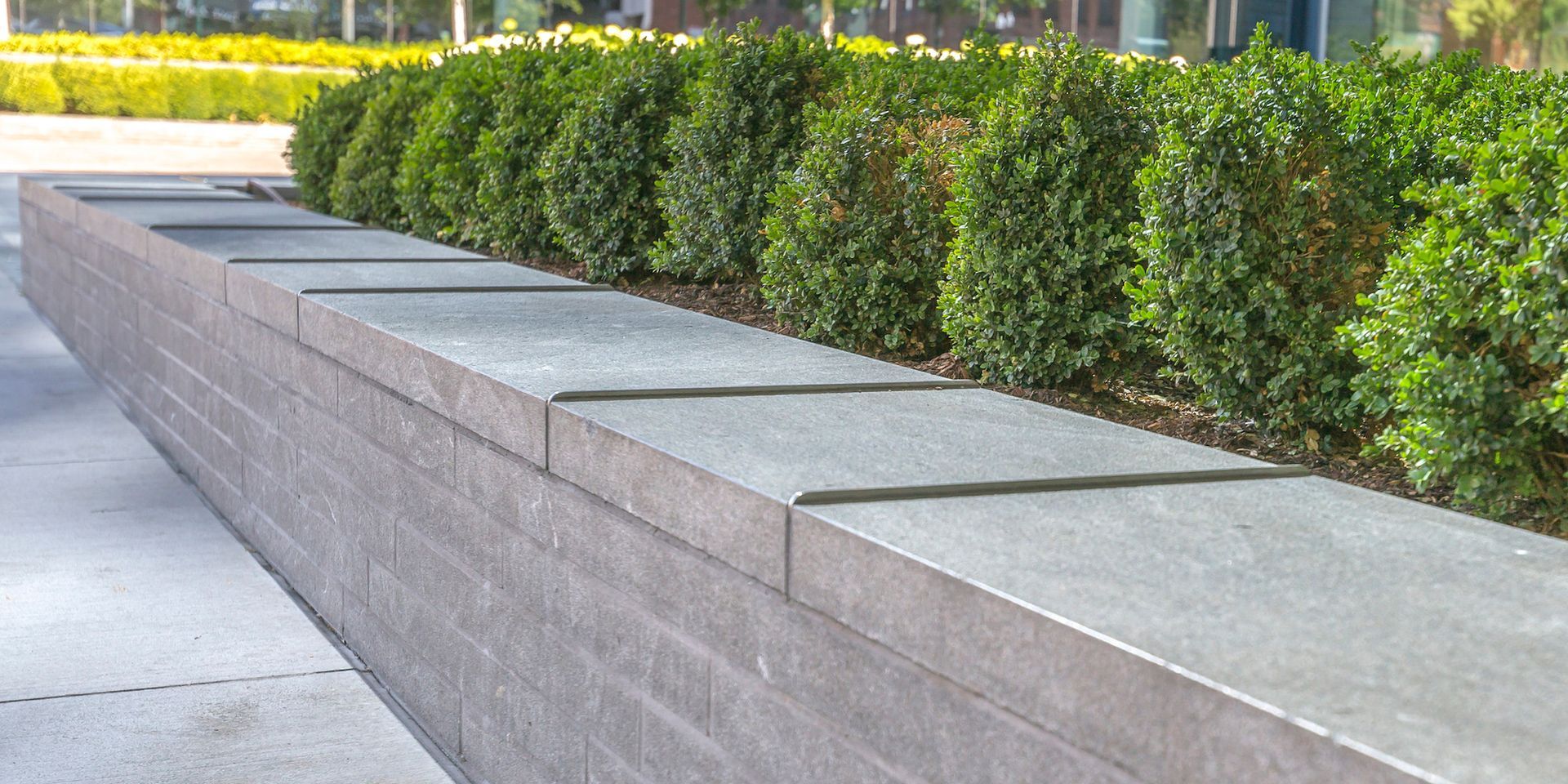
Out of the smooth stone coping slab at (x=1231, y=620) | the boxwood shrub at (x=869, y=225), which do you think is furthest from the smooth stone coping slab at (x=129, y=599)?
the smooth stone coping slab at (x=1231, y=620)

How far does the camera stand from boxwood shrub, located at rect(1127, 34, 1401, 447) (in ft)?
10.4

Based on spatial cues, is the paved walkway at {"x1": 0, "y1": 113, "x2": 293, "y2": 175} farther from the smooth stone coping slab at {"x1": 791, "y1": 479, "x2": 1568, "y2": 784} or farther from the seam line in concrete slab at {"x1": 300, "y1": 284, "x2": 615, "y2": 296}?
the smooth stone coping slab at {"x1": 791, "y1": 479, "x2": 1568, "y2": 784}

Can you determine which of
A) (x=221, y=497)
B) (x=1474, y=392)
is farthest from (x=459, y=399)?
(x=221, y=497)

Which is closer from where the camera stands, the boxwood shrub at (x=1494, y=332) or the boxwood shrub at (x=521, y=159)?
the boxwood shrub at (x=1494, y=332)

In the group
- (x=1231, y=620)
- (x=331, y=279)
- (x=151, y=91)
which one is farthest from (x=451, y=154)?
(x=151, y=91)

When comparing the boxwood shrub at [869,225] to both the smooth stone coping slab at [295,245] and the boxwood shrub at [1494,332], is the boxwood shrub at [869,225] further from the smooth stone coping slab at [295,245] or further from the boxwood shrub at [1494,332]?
the smooth stone coping slab at [295,245]

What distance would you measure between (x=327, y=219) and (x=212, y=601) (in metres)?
3.57

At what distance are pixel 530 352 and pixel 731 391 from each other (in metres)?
0.64

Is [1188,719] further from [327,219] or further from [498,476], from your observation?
[327,219]

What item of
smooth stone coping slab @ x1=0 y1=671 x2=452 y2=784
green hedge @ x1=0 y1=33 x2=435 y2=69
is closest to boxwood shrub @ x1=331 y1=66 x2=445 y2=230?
smooth stone coping slab @ x1=0 y1=671 x2=452 y2=784

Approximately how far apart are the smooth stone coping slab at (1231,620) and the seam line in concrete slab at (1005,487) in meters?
0.03

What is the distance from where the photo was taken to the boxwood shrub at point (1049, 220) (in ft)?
12.3

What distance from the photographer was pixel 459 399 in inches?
128

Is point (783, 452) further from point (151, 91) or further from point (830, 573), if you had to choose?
point (151, 91)
